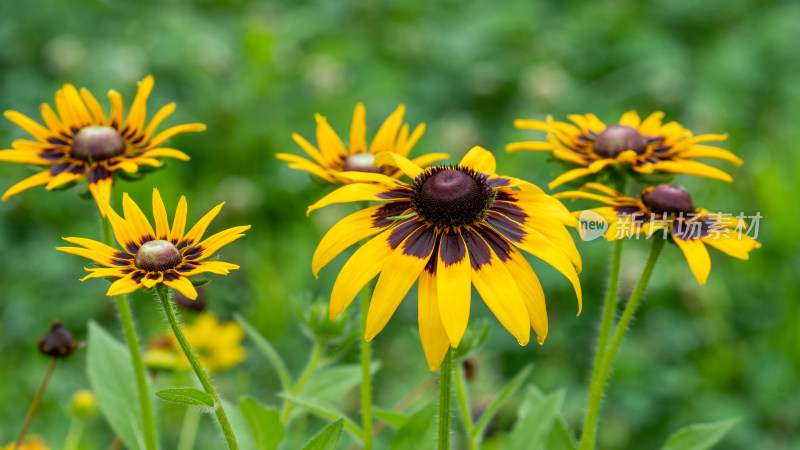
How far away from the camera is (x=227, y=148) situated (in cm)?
360

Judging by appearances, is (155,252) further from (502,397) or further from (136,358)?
(502,397)

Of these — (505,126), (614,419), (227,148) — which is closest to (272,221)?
(227,148)

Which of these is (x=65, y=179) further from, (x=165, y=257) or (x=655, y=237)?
(x=655, y=237)

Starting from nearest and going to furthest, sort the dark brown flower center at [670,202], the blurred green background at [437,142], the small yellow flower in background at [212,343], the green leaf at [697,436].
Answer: the dark brown flower center at [670,202] → the green leaf at [697,436] → the small yellow flower in background at [212,343] → the blurred green background at [437,142]

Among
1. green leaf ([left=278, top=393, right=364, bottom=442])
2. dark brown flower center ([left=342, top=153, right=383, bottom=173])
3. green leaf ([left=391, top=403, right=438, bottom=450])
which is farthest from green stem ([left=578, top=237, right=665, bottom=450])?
dark brown flower center ([left=342, top=153, right=383, bottom=173])

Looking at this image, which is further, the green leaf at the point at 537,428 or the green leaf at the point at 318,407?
the green leaf at the point at 537,428

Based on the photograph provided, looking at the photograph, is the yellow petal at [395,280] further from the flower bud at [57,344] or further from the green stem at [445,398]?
the flower bud at [57,344]

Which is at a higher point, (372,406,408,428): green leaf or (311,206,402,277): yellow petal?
(311,206,402,277): yellow petal

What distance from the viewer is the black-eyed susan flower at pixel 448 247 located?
3.21 feet

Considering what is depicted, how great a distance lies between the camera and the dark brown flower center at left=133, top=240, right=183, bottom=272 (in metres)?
1.07

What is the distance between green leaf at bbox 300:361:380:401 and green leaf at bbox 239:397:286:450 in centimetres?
20

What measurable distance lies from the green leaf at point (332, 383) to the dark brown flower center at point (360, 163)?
37 cm

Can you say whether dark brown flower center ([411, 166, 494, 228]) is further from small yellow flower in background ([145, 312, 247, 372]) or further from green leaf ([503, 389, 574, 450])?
small yellow flower in background ([145, 312, 247, 372])

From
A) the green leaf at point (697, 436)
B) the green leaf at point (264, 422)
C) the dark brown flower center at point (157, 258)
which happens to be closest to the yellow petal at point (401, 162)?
the dark brown flower center at point (157, 258)
